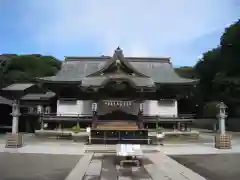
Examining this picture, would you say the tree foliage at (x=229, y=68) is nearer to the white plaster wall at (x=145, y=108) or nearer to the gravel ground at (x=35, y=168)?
the white plaster wall at (x=145, y=108)

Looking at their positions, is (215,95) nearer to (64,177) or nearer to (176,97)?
(176,97)

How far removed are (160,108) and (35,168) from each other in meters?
19.6

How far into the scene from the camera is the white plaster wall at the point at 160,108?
30.2 meters

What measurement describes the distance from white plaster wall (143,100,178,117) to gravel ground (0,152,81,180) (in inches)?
589

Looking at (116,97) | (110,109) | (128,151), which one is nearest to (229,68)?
(116,97)

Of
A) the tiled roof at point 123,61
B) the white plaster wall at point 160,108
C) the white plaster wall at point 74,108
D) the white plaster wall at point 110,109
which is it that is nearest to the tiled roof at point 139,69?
the tiled roof at point 123,61

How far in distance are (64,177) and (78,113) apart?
65.3ft

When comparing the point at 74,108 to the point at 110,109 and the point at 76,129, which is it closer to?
the point at 76,129

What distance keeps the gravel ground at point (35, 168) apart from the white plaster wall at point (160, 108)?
49.1ft

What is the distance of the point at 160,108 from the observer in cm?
3039

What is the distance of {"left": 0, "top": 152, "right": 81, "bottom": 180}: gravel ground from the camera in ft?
34.7

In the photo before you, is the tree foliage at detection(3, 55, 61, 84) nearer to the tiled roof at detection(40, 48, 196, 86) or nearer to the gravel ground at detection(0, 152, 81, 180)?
the tiled roof at detection(40, 48, 196, 86)

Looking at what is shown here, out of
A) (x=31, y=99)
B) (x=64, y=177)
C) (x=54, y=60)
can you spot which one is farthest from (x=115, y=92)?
(x=54, y=60)

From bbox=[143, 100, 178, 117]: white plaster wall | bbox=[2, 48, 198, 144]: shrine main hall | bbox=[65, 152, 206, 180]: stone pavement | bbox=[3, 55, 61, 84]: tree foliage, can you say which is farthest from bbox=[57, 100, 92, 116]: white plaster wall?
bbox=[3, 55, 61, 84]: tree foliage
